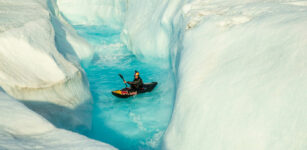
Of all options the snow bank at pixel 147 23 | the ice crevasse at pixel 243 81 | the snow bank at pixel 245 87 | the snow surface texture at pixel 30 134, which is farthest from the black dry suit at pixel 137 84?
the snow surface texture at pixel 30 134

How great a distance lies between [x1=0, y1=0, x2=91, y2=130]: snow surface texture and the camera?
5270mm

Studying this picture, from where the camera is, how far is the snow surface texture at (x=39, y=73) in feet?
17.3

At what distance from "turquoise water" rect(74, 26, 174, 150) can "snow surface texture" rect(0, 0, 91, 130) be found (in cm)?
72

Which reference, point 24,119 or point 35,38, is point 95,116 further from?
point 24,119

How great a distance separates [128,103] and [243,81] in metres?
4.74

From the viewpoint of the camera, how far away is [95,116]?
23.6 ft

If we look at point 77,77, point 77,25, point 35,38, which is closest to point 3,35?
point 35,38

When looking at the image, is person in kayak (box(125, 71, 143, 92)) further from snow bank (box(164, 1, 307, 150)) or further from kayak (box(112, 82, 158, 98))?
snow bank (box(164, 1, 307, 150))

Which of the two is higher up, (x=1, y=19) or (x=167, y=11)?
(x=1, y=19)

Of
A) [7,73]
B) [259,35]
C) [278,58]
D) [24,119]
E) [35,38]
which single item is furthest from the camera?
[35,38]

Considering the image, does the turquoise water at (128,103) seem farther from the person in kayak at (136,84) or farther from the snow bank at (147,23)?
the snow bank at (147,23)

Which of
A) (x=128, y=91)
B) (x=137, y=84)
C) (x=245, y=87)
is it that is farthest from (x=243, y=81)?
(x=128, y=91)

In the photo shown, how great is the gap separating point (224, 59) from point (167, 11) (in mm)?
5413

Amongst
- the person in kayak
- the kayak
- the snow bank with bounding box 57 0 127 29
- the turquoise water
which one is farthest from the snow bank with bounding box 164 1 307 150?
the snow bank with bounding box 57 0 127 29
